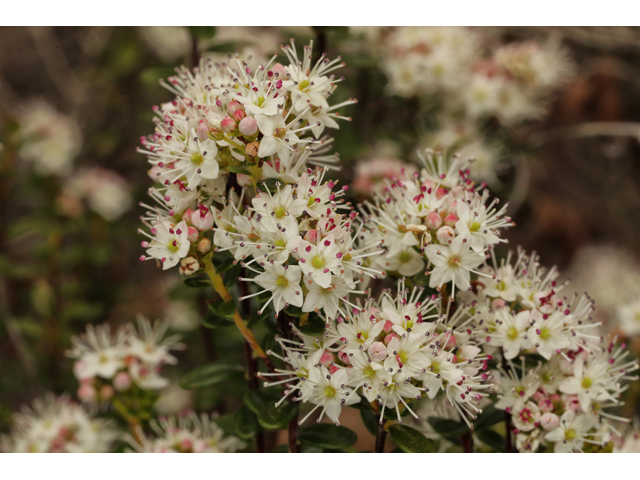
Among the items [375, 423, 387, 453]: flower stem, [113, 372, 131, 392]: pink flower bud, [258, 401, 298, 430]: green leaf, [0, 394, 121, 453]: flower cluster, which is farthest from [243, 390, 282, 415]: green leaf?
[0, 394, 121, 453]: flower cluster

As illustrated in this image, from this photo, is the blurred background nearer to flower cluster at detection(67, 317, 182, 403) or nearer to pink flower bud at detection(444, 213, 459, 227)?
flower cluster at detection(67, 317, 182, 403)

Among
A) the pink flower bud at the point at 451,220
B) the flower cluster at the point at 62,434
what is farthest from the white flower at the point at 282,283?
the flower cluster at the point at 62,434

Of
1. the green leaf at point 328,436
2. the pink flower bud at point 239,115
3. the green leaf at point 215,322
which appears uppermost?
the pink flower bud at point 239,115

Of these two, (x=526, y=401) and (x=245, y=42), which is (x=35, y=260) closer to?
(x=245, y=42)

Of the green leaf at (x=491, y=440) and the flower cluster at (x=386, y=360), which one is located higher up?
the flower cluster at (x=386, y=360)

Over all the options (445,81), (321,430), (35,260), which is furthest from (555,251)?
(35,260)

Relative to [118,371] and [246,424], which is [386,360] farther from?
→ [118,371]

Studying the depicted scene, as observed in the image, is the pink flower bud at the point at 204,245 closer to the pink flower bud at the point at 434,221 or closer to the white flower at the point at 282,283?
the white flower at the point at 282,283
